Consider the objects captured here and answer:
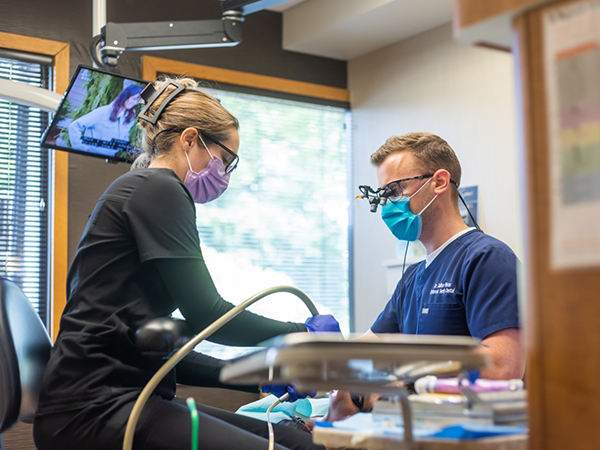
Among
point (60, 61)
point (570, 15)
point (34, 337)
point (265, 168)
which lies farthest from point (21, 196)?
point (570, 15)

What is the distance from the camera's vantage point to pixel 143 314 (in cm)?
138

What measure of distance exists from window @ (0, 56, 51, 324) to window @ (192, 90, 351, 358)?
843 mm

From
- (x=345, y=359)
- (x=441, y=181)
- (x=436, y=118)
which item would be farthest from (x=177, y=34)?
(x=345, y=359)

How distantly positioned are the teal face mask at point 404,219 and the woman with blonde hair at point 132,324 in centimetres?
69

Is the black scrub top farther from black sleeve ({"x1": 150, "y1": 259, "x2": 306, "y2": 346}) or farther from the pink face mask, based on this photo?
the pink face mask

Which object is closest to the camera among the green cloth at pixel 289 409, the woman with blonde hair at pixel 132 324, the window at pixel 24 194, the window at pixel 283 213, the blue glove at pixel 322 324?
the woman with blonde hair at pixel 132 324

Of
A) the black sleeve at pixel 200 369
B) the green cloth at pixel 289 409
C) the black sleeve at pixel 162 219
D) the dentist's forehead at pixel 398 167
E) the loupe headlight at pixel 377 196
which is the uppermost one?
the dentist's forehead at pixel 398 167

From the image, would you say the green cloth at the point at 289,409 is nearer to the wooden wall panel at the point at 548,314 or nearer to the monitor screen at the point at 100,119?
the monitor screen at the point at 100,119

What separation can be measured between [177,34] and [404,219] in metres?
1.18

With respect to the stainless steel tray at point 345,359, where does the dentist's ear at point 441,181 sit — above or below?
above

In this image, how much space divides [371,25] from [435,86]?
50 cm

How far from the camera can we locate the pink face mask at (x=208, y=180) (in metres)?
1.78

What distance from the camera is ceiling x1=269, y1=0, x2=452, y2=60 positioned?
351 cm

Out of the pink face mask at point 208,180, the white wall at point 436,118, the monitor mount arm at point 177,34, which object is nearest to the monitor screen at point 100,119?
the monitor mount arm at point 177,34
